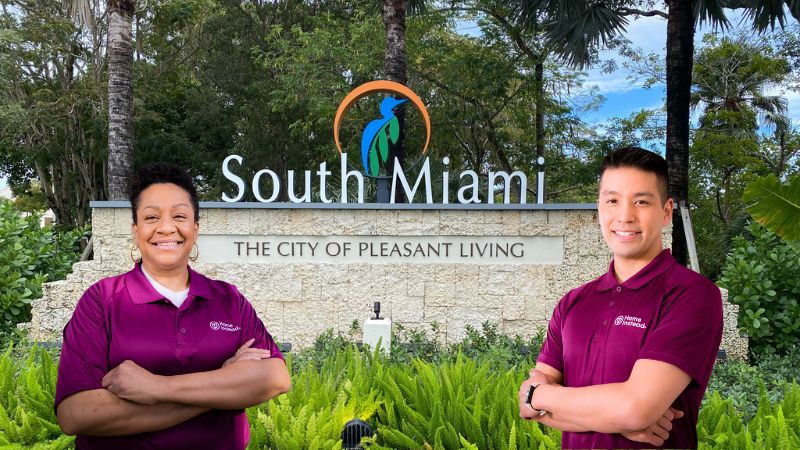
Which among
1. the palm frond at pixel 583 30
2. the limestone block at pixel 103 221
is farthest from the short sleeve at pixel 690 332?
the palm frond at pixel 583 30

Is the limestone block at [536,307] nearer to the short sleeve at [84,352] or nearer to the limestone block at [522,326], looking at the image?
the limestone block at [522,326]

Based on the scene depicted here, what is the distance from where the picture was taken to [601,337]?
79.1 inches

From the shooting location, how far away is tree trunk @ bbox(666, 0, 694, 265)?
10.8m

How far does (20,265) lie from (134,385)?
7215 millimetres

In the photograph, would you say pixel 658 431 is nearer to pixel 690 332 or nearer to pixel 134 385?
pixel 690 332

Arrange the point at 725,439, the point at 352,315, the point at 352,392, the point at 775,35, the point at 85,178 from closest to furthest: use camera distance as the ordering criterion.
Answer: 1. the point at 725,439
2. the point at 352,392
3. the point at 352,315
4. the point at 775,35
5. the point at 85,178

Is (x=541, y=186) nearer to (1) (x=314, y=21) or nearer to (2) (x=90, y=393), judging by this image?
(2) (x=90, y=393)

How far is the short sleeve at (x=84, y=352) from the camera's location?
83.0 inches

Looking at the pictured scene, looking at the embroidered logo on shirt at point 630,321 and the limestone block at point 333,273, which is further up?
the embroidered logo on shirt at point 630,321

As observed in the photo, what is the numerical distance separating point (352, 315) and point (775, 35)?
1916cm

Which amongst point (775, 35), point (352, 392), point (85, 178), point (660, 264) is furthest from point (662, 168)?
point (85, 178)

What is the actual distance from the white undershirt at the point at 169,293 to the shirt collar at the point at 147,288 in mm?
17

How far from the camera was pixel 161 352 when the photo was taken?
2162mm

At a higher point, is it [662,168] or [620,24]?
[620,24]
